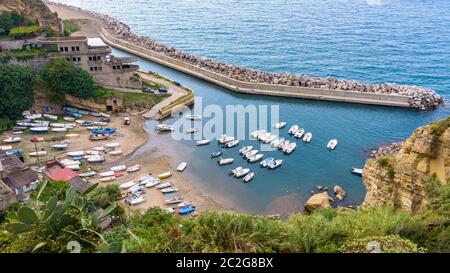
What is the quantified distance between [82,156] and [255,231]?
113 feet

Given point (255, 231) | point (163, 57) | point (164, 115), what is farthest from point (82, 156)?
point (163, 57)

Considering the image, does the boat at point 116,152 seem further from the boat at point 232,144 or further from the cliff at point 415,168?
the cliff at point 415,168

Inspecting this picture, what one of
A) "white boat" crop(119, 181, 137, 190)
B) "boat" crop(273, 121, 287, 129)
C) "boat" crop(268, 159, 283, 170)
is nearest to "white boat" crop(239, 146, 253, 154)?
"boat" crop(268, 159, 283, 170)

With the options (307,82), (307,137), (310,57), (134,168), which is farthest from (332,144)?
(310,57)

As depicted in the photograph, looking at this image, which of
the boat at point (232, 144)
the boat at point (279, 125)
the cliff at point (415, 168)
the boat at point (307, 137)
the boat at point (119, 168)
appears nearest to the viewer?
the cliff at point (415, 168)

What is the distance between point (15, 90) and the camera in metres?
56.6

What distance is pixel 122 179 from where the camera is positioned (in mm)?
46781

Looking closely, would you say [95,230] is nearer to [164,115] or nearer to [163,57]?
[164,115]

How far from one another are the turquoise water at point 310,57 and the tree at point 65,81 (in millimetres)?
11045

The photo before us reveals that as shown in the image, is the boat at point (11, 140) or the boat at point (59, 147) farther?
the boat at point (11, 140)

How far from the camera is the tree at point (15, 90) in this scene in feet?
182

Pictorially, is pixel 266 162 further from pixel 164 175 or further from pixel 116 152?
pixel 116 152

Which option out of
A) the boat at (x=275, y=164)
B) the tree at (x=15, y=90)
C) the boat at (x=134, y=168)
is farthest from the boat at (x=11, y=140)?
the boat at (x=275, y=164)

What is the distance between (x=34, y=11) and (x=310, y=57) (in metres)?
54.7
